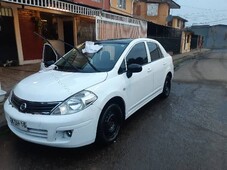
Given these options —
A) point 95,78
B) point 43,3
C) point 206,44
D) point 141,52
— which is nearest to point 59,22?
point 43,3

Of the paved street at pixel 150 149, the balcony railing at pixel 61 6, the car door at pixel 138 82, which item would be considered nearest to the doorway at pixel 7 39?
the balcony railing at pixel 61 6

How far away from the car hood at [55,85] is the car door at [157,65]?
1929 millimetres

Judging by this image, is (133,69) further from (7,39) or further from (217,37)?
(217,37)

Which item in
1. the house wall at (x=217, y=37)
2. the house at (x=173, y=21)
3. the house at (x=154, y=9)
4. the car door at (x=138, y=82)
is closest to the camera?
the car door at (x=138, y=82)

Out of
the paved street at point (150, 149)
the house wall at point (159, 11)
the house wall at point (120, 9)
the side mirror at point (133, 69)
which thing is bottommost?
the paved street at point (150, 149)

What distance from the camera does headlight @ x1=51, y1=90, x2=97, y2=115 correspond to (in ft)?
9.62

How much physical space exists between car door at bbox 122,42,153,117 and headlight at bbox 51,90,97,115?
979mm

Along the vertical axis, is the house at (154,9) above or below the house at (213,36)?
above

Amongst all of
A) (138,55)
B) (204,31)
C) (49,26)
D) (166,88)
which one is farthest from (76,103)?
(204,31)

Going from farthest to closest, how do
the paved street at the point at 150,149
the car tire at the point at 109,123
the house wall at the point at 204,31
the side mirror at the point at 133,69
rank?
the house wall at the point at 204,31
the side mirror at the point at 133,69
the car tire at the point at 109,123
the paved street at the point at 150,149

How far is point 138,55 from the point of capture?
468cm

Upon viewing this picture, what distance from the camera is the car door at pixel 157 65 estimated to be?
5.20m

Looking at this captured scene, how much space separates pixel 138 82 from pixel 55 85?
67.7 inches

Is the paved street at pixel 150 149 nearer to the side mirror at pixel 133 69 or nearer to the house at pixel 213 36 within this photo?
the side mirror at pixel 133 69
